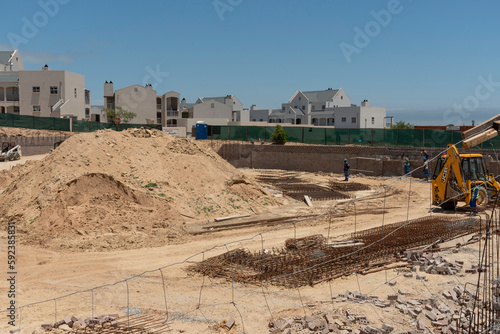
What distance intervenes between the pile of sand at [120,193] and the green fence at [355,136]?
1792 cm

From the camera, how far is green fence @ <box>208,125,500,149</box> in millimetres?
34344

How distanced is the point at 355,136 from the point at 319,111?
37375 mm

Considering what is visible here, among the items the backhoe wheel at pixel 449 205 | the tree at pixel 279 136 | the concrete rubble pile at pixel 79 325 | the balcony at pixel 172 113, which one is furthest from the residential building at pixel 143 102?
the concrete rubble pile at pixel 79 325

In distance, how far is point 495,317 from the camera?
8.04 meters

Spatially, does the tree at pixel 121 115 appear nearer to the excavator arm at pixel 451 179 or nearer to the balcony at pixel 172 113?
the balcony at pixel 172 113

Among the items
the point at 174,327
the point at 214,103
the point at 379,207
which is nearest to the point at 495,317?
the point at 174,327

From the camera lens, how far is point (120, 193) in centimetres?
1683

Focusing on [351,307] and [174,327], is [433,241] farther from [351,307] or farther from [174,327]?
[174,327]

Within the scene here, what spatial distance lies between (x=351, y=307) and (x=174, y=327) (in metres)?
3.56

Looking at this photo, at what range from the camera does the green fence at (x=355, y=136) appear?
34.3 meters

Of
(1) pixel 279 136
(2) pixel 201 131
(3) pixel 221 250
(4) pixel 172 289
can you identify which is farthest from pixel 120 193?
(2) pixel 201 131

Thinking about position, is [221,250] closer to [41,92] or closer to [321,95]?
→ [41,92]

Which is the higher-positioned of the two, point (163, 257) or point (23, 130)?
point (23, 130)

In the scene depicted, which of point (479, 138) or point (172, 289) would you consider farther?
point (479, 138)
